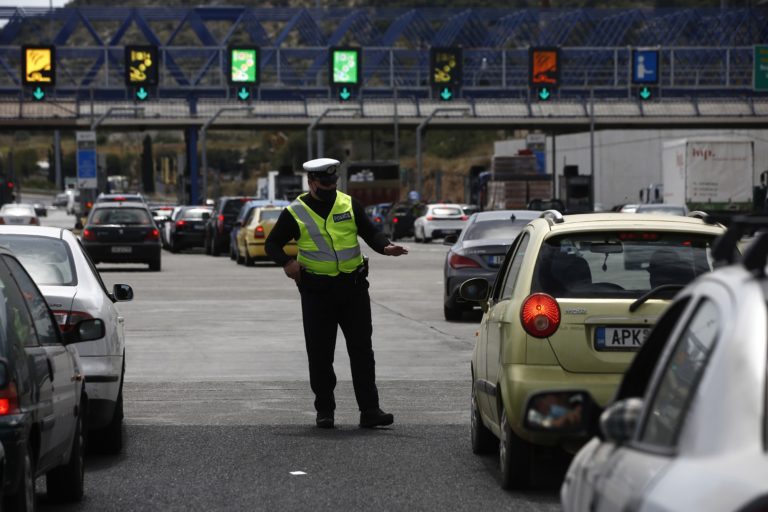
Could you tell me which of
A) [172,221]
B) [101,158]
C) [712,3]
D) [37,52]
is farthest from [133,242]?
[712,3]

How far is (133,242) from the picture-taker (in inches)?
1465

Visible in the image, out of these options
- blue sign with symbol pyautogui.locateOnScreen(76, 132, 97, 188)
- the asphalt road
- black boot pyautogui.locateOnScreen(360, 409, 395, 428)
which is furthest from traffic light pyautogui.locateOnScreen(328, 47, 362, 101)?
black boot pyautogui.locateOnScreen(360, 409, 395, 428)

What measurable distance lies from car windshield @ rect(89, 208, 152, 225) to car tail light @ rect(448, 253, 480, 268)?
54.3 feet

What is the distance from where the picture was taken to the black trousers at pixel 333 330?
11.5 meters

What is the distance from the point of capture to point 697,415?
371cm

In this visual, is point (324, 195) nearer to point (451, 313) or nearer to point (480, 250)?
point (480, 250)

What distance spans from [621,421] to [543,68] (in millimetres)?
69882

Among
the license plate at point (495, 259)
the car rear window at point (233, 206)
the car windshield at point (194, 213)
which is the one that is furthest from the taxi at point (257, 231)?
the license plate at point (495, 259)

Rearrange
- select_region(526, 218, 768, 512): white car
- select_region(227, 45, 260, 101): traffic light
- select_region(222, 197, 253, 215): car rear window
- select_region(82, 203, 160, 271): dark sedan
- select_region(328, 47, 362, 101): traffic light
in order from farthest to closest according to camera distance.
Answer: select_region(227, 45, 260, 101): traffic light
select_region(328, 47, 362, 101): traffic light
select_region(222, 197, 253, 215): car rear window
select_region(82, 203, 160, 271): dark sedan
select_region(526, 218, 768, 512): white car

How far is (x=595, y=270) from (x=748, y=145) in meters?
48.3

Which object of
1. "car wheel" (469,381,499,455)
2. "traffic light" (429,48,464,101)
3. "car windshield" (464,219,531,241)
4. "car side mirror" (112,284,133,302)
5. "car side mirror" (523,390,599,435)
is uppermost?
"traffic light" (429,48,464,101)

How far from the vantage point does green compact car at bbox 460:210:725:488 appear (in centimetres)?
856

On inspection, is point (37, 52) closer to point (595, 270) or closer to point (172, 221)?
point (172, 221)

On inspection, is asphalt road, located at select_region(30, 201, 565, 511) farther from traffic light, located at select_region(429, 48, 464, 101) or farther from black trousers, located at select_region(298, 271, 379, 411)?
traffic light, located at select_region(429, 48, 464, 101)
